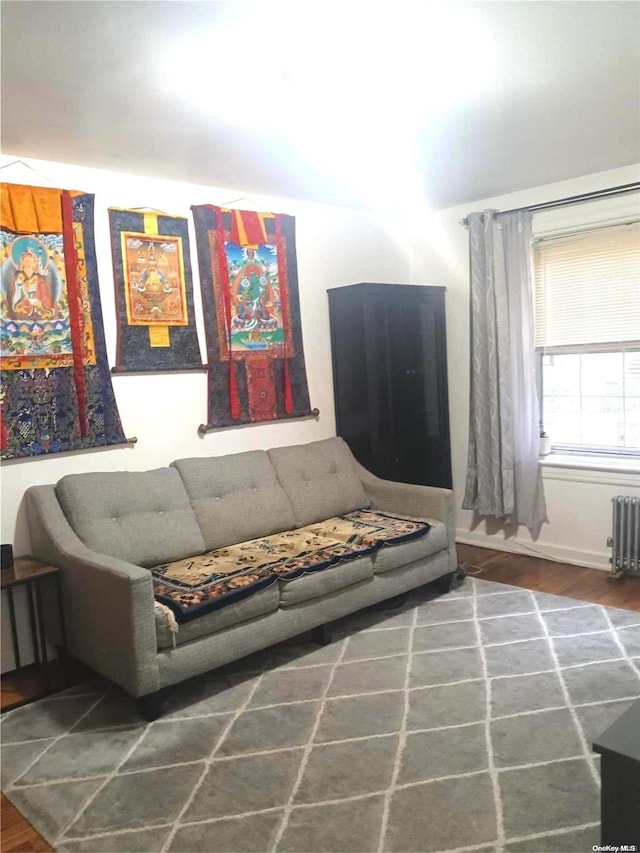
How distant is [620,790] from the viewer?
160 centimetres

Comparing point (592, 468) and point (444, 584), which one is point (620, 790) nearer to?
point (444, 584)

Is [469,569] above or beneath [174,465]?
beneath

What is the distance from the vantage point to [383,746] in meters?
2.41

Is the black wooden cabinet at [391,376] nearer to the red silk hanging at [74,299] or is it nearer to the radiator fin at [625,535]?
the radiator fin at [625,535]

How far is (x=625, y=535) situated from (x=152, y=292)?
3049 millimetres

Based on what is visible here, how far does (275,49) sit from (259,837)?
2.48 metres

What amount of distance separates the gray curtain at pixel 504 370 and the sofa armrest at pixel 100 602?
8.84 feet

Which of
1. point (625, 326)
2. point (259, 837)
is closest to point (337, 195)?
point (625, 326)

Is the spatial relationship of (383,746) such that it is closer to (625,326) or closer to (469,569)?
(469,569)

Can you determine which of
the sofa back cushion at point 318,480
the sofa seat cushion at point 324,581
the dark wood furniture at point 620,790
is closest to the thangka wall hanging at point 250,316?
the sofa back cushion at point 318,480

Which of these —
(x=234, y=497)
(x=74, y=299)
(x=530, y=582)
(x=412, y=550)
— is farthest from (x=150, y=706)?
(x=530, y=582)

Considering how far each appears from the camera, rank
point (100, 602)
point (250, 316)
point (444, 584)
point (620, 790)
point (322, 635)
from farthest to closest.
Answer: point (250, 316) → point (444, 584) → point (322, 635) → point (100, 602) → point (620, 790)

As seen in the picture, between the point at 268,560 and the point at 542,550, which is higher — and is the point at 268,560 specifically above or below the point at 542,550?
above

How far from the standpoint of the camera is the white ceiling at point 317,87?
6.81ft
